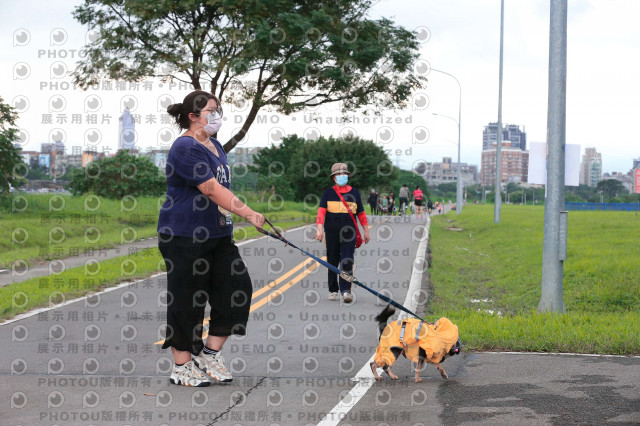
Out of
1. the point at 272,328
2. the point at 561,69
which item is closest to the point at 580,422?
the point at 272,328

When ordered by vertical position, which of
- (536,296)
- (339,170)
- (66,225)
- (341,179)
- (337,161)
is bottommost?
(536,296)

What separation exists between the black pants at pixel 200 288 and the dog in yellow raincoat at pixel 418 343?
1139 millimetres

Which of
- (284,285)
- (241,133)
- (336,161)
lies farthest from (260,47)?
(336,161)

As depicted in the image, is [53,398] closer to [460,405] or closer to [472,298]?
[460,405]

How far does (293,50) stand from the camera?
72.2 ft

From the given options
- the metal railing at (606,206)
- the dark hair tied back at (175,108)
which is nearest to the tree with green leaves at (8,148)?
the dark hair tied back at (175,108)

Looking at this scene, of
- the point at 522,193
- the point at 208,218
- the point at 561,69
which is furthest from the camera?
the point at 522,193

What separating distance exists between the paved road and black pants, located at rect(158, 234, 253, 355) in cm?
44

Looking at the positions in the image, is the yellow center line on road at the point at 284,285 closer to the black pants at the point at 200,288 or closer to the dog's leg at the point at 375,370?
the black pants at the point at 200,288

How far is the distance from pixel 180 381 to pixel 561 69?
6.12 metres

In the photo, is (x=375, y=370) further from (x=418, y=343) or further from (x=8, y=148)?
(x=8, y=148)

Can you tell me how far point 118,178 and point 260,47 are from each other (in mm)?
17278

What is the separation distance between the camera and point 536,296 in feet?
39.4

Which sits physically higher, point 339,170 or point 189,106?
point 189,106
